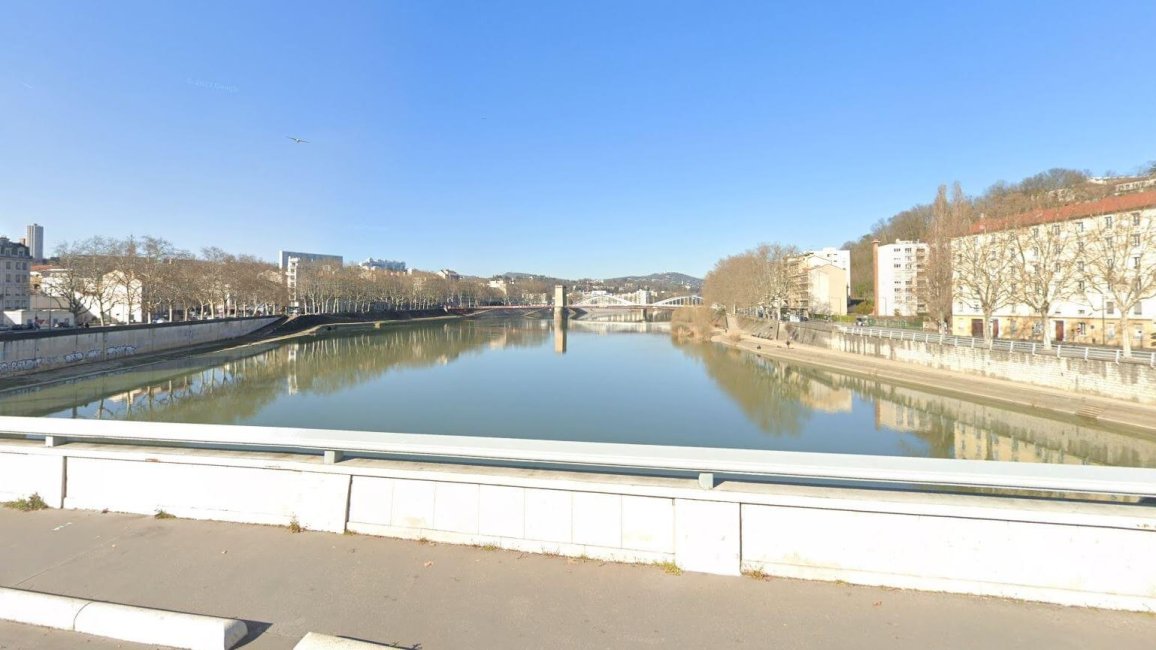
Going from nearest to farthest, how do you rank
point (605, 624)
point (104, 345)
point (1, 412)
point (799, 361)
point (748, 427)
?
point (605, 624) < point (748, 427) < point (1, 412) < point (104, 345) < point (799, 361)

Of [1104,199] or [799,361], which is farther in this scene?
[799,361]

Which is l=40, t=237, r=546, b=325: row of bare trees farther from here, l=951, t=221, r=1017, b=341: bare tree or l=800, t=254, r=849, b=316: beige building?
l=800, t=254, r=849, b=316: beige building

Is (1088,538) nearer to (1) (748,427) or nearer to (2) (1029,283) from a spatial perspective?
(1) (748,427)

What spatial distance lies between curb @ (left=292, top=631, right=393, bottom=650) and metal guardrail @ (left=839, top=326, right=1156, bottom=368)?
87.6ft

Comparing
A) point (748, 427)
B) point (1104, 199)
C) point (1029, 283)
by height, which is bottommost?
point (748, 427)

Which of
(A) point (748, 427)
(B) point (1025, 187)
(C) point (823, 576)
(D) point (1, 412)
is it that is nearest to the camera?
(C) point (823, 576)

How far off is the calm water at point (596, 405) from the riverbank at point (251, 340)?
130cm

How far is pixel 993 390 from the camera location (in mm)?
24141

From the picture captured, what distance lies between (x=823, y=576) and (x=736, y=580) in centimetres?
56

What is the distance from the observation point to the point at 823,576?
136 inches

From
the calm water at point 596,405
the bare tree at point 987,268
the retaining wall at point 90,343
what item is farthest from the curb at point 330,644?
the retaining wall at point 90,343

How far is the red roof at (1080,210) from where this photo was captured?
26797 mm

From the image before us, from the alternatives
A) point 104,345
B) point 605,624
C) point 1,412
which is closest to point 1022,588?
point 605,624

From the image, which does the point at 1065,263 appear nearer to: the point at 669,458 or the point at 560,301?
the point at 669,458
